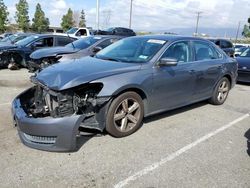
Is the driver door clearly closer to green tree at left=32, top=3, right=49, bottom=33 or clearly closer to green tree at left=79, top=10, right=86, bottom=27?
green tree at left=32, top=3, right=49, bottom=33

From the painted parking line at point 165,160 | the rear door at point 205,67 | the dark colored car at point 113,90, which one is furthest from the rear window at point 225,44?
the painted parking line at point 165,160

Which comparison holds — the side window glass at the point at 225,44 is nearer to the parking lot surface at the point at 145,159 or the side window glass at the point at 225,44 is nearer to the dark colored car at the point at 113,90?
the dark colored car at the point at 113,90

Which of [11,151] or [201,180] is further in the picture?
[11,151]

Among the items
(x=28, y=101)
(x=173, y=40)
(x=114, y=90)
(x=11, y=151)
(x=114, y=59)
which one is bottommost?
(x=11, y=151)

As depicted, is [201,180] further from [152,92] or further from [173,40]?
[173,40]

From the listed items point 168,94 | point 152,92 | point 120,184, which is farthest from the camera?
point 168,94

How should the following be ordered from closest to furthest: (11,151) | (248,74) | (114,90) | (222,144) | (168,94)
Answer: (11,151) < (114,90) < (222,144) < (168,94) < (248,74)

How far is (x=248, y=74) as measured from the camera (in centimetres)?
973

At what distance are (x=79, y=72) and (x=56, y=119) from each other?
860mm

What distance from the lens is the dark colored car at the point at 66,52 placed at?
9085 millimetres

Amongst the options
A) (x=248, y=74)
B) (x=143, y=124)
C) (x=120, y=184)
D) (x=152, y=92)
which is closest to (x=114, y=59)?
(x=152, y=92)

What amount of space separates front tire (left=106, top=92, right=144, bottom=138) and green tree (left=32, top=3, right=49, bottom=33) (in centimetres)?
5509

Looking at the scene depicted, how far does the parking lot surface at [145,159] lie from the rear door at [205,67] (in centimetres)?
84

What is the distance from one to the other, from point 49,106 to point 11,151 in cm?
79
